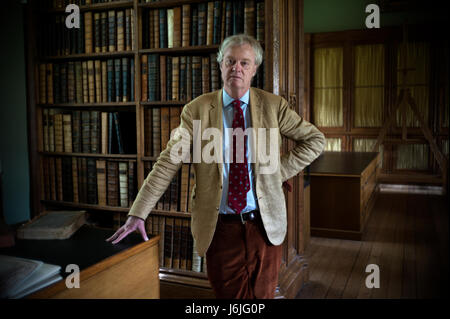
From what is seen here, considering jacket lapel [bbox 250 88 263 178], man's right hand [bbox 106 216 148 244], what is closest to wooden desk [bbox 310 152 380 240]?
jacket lapel [bbox 250 88 263 178]

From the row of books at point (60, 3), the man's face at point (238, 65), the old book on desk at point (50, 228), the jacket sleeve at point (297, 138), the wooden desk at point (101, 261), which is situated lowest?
the wooden desk at point (101, 261)

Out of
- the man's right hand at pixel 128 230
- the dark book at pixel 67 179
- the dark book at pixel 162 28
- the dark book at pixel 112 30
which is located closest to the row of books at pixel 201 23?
the dark book at pixel 162 28

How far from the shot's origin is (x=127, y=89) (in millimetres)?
2846

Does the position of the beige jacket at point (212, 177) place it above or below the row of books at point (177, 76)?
below

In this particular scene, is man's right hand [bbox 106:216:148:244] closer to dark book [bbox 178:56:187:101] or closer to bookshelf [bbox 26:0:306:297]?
bookshelf [bbox 26:0:306:297]

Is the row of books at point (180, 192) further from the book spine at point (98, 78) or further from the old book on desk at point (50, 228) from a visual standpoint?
the old book on desk at point (50, 228)

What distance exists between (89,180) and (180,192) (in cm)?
78

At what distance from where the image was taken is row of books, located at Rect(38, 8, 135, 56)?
111 inches

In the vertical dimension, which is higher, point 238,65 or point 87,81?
point 87,81

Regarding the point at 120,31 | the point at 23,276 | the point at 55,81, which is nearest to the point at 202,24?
the point at 120,31

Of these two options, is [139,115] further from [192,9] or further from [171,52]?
[192,9]

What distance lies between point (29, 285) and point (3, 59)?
2.56m

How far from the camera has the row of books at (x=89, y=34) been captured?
111 inches

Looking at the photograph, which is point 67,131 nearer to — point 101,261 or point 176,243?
point 176,243
